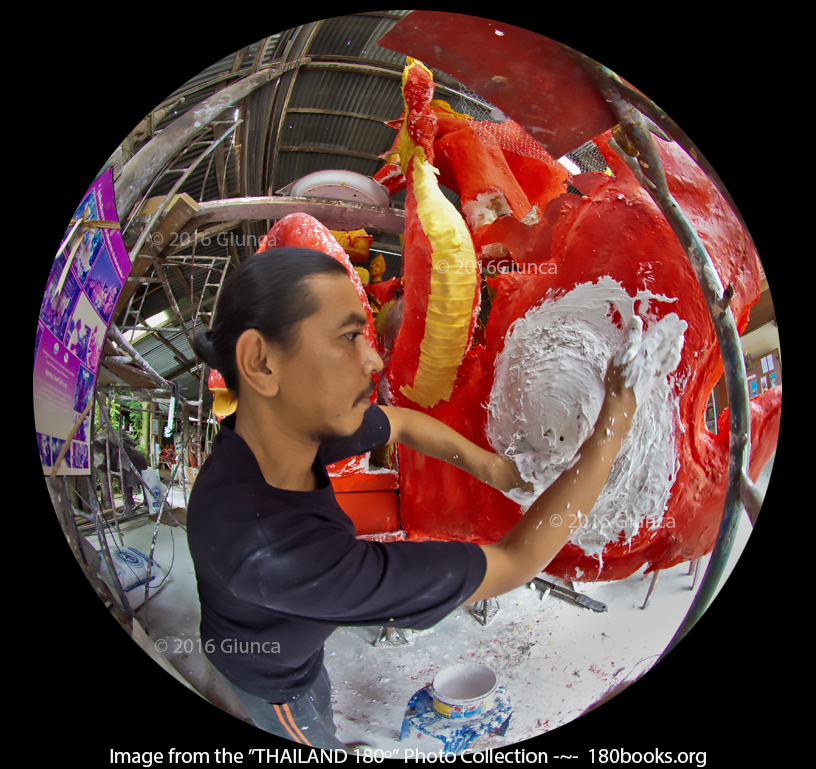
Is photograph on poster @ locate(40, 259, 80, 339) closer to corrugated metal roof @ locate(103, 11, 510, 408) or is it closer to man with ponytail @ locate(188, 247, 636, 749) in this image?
corrugated metal roof @ locate(103, 11, 510, 408)

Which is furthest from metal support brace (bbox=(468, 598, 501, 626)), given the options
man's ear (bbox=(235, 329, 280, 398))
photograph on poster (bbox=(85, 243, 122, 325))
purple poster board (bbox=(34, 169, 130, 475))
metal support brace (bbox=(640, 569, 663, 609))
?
photograph on poster (bbox=(85, 243, 122, 325))

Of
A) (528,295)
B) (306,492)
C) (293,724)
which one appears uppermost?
(528,295)

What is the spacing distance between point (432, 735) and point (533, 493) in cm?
80

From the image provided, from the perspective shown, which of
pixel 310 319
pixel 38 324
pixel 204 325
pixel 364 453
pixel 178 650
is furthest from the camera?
pixel 38 324

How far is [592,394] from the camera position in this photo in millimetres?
1544

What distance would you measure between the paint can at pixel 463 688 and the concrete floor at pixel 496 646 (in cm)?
3

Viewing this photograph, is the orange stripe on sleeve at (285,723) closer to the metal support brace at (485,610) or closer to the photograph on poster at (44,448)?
the metal support brace at (485,610)

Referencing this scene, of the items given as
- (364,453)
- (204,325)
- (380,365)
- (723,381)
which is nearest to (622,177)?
(723,381)

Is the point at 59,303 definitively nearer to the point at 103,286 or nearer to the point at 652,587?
the point at 103,286

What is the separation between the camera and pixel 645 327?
1540 mm

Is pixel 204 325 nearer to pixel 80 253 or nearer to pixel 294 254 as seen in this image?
pixel 294 254

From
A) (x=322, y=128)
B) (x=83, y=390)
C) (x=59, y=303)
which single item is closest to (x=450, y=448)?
(x=322, y=128)

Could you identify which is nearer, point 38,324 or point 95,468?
point 95,468

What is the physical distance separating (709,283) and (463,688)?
1225 mm
